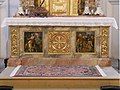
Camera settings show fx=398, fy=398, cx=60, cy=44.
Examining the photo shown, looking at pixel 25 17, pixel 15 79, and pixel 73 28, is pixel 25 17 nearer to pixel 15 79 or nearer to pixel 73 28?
pixel 73 28

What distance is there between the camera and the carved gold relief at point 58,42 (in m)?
7.52

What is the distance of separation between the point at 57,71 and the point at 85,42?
3.52ft

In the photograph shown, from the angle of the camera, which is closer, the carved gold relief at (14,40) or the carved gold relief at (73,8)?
the carved gold relief at (14,40)

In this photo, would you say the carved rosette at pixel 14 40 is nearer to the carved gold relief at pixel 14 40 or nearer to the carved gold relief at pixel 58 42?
the carved gold relief at pixel 14 40

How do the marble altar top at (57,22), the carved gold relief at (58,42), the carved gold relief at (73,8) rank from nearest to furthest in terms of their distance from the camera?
the marble altar top at (57,22), the carved gold relief at (58,42), the carved gold relief at (73,8)

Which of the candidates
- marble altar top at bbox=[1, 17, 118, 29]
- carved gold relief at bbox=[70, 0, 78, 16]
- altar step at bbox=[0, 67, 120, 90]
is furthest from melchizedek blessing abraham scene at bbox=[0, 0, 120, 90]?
altar step at bbox=[0, 67, 120, 90]

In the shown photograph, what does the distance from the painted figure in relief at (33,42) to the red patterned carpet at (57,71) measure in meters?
0.40

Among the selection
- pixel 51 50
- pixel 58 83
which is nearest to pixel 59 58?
pixel 51 50

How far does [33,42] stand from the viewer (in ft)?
24.8

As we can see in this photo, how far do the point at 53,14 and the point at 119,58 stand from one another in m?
2.05

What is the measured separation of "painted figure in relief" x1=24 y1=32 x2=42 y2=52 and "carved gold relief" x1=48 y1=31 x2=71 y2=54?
19cm

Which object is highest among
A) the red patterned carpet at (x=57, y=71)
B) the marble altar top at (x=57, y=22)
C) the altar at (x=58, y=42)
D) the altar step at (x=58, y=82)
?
the marble altar top at (x=57, y=22)

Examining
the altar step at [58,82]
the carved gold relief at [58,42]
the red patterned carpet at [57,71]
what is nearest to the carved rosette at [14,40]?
the red patterned carpet at [57,71]

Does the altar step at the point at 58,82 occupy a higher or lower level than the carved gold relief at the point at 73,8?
lower
